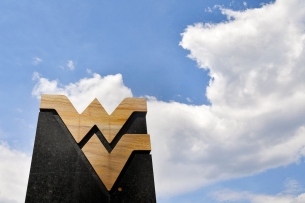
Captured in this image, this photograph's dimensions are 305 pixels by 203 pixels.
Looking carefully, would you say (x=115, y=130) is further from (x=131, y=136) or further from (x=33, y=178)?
(x=33, y=178)

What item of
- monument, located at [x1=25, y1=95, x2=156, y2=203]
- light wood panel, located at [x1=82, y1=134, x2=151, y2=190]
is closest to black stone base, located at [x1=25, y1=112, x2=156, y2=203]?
monument, located at [x1=25, y1=95, x2=156, y2=203]

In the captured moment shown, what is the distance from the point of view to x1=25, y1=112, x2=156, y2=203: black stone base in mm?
5781

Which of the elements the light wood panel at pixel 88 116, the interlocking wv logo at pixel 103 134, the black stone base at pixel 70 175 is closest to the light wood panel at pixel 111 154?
the interlocking wv logo at pixel 103 134

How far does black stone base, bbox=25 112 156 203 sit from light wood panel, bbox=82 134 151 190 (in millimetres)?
109

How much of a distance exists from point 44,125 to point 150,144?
2.34 m

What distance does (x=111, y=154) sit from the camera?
6254mm

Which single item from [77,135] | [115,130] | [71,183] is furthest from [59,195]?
[115,130]

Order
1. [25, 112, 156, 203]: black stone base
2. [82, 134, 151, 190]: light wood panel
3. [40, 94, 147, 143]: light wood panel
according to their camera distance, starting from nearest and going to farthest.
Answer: [25, 112, 156, 203]: black stone base → [82, 134, 151, 190]: light wood panel → [40, 94, 147, 143]: light wood panel

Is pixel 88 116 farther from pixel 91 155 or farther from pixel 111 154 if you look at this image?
pixel 111 154

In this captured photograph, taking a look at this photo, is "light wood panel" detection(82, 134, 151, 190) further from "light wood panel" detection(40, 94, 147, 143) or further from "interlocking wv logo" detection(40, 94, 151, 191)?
"light wood panel" detection(40, 94, 147, 143)

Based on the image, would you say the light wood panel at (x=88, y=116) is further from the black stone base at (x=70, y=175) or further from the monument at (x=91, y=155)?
the black stone base at (x=70, y=175)

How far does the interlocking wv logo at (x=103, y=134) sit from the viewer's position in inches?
242

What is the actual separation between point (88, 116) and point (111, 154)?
1.02 metres

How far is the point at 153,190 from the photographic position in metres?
6.03
